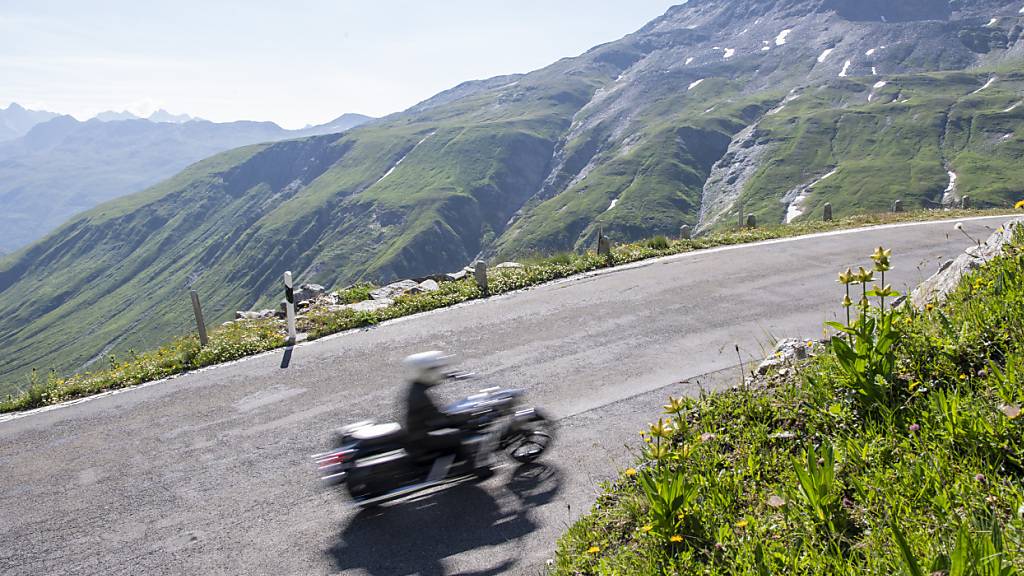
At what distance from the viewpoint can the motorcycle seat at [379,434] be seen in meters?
6.03

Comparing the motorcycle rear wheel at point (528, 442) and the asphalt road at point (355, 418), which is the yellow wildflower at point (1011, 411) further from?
the motorcycle rear wheel at point (528, 442)

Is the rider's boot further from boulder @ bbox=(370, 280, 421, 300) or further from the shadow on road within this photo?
boulder @ bbox=(370, 280, 421, 300)

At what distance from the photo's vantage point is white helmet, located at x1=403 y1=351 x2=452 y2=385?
6.06 m

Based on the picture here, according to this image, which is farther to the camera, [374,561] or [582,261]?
[582,261]

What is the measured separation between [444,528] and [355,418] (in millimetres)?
2837

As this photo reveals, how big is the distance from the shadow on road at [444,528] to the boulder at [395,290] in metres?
8.92

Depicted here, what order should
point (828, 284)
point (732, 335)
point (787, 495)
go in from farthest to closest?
point (828, 284), point (732, 335), point (787, 495)

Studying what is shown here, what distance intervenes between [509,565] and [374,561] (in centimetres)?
118

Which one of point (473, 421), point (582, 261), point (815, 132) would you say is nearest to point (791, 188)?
point (815, 132)

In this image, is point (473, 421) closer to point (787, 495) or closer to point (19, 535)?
point (787, 495)

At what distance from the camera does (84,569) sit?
5340mm

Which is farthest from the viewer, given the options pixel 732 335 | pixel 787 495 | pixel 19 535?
pixel 732 335

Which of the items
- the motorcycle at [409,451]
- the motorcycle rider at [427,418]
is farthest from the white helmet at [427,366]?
the motorcycle at [409,451]

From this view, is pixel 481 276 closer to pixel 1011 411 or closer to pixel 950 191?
pixel 1011 411
